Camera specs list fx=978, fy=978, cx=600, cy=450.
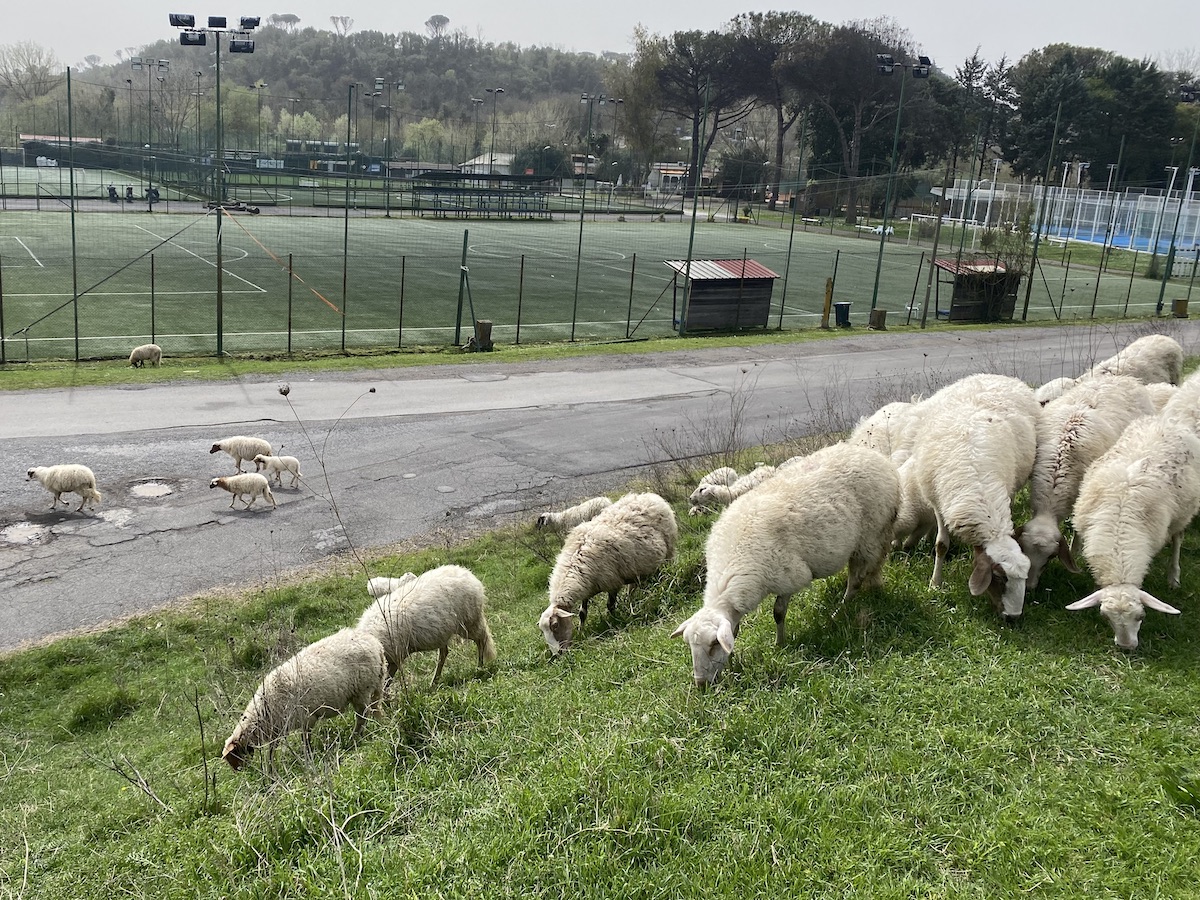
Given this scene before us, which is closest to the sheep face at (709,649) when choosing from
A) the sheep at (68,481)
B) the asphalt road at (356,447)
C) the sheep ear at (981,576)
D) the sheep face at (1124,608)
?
the sheep ear at (981,576)

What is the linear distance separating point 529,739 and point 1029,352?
81.5 feet

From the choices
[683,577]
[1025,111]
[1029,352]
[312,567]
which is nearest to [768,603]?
[683,577]

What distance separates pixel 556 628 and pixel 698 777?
10.6ft

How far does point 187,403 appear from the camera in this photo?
60.4 feet

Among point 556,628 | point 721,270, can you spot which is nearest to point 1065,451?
point 556,628

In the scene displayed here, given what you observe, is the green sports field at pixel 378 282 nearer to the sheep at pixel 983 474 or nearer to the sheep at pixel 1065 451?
the sheep at pixel 983 474

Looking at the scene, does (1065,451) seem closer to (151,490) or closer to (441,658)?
(441,658)

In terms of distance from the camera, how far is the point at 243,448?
1473cm

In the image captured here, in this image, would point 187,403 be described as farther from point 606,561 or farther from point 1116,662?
point 1116,662

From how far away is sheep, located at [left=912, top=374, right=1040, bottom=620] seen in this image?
25.5 ft

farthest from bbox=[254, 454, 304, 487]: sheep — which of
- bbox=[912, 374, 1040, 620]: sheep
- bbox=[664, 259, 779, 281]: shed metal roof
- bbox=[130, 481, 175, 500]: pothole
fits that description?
bbox=[664, 259, 779, 281]: shed metal roof

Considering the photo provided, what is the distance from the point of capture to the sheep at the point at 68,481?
42.7 feet

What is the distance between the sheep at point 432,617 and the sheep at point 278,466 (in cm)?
605

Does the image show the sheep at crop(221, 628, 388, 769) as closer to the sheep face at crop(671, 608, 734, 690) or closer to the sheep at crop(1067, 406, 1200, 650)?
the sheep face at crop(671, 608, 734, 690)
